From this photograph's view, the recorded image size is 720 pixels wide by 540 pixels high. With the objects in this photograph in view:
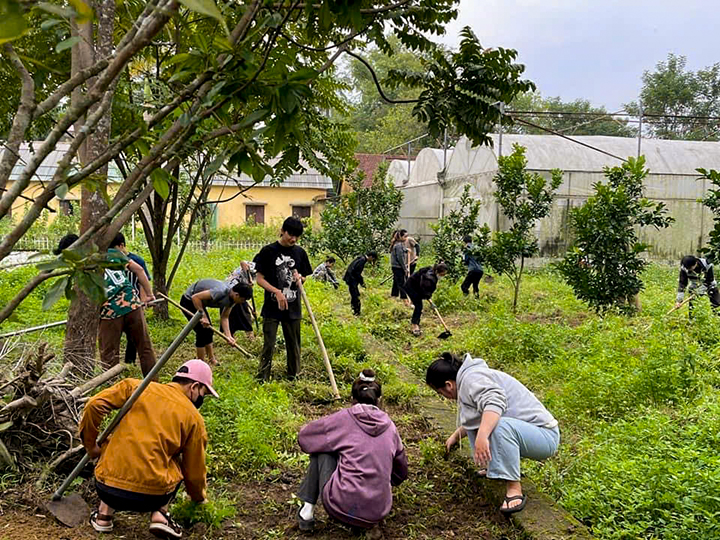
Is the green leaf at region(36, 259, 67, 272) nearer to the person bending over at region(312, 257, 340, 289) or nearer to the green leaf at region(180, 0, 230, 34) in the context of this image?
the green leaf at region(180, 0, 230, 34)

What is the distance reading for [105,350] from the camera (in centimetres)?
577

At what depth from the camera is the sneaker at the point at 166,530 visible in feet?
10.5

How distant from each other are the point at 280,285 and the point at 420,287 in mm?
4091

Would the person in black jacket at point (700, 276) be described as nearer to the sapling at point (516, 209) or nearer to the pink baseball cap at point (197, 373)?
the sapling at point (516, 209)

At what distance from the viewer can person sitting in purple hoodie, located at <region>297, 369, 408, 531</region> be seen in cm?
343

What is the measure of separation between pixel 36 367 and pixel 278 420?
1.92 metres

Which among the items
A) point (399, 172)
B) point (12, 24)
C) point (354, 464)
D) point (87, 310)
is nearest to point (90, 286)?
point (12, 24)

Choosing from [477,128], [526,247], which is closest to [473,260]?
[526,247]

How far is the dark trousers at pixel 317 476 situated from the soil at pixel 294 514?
0.20 m

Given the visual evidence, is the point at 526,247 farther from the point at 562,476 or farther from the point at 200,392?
the point at 200,392

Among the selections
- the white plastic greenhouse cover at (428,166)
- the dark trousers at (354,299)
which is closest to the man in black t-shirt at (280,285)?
the dark trousers at (354,299)

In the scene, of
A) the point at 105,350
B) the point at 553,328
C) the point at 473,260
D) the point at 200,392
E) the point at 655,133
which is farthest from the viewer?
the point at 655,133

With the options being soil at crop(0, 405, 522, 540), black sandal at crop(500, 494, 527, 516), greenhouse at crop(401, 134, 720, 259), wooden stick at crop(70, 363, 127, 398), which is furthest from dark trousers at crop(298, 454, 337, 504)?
greenhouse at crop(401, 134, 720, 259)

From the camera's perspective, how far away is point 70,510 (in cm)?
336
